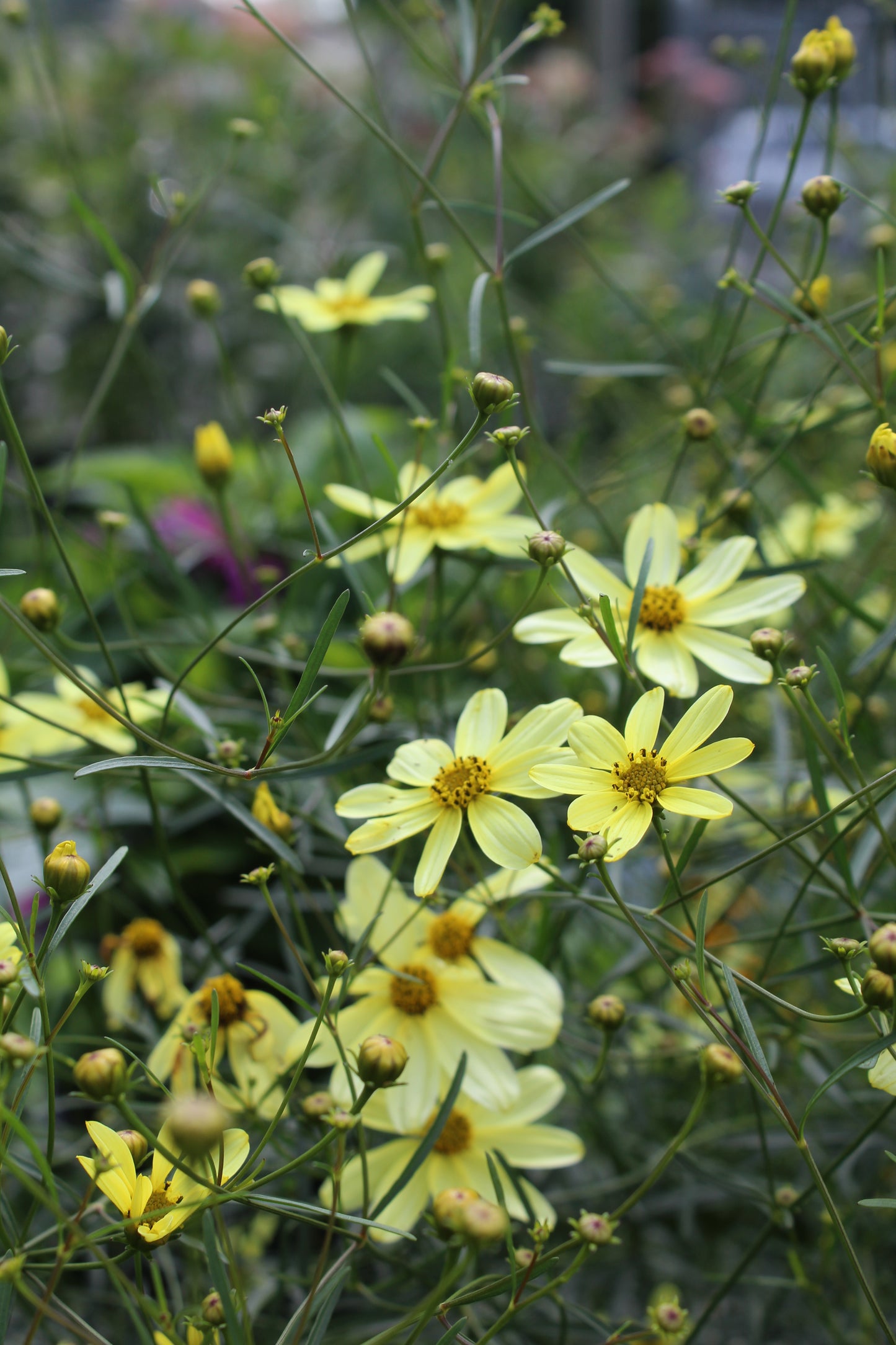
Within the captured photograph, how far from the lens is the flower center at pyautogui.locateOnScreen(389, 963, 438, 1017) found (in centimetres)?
35

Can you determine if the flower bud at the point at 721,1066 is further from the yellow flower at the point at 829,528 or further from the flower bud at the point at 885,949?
the yellow flower at the point at 829,528

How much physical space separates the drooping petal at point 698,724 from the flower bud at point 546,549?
6 cm

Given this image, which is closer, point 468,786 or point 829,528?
point 468,786

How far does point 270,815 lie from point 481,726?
79 mm

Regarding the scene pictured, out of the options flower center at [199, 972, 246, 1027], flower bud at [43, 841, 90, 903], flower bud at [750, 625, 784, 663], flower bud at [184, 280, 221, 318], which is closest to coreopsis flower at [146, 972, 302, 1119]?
flower center at [199, 972, 246, 1027]

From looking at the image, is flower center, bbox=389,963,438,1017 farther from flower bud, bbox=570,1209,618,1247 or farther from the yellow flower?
the yellow flower

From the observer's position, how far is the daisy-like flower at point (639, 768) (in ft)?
0.90

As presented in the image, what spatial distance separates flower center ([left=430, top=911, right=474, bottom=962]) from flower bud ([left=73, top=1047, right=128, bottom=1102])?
14 cm

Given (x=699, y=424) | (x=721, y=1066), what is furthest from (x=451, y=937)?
(x=699, y=424)

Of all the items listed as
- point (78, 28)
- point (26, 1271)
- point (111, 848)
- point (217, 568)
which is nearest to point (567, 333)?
point (217, 568)

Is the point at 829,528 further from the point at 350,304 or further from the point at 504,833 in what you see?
the point at 504,833

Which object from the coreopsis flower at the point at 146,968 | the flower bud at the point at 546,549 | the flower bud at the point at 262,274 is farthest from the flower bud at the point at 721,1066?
the flower bud at the point at 262,274

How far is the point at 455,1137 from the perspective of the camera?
0.35 m

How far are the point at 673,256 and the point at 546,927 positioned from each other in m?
1.34
